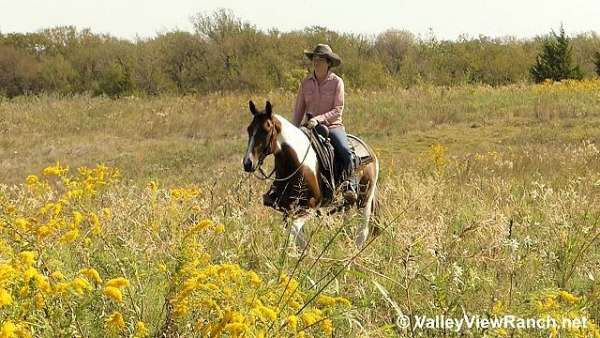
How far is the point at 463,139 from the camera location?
17.0 m

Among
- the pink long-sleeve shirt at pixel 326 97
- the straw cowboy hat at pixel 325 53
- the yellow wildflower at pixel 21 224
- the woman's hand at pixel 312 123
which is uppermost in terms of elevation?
the straw cowboy hat at pixel 325 53

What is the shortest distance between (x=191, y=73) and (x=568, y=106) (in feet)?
80.1

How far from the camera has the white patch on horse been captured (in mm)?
5621

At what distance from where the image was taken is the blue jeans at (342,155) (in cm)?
614

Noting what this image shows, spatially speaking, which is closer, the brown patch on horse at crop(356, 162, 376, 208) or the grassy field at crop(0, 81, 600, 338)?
the grassy field at crop(0, 81, 600, 338)

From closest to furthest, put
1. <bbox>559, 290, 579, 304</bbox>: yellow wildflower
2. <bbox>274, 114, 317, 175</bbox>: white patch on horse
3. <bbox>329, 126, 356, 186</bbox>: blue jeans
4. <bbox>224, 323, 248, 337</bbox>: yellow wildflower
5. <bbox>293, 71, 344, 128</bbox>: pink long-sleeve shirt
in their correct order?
<bbox>224, 323, 248, 337</bbox>: yellow wildflower → <bbox>559, 290, 579, 304</bbox>: yellow wildflower → <bbox>274, 114, 317, 175</bbox>: white patch on horse → <bbox>329, 126, 356, 186</bbox>: blue jeans → <bbox>293, 71, 344, 128</bbox>: pink long-sleeve shirt

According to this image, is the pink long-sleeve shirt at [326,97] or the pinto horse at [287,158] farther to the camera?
the pink long-sleeve shirt at [326,97]

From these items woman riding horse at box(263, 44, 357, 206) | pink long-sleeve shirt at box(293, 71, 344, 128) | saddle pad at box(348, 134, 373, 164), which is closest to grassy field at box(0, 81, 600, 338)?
saddle pad at box(348, 134, 373, 164)

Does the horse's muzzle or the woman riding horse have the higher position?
the woman riding horse

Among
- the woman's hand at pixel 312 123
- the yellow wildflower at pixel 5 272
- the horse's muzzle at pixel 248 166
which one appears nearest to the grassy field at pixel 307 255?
the yellow wildflower at pixel 5 272

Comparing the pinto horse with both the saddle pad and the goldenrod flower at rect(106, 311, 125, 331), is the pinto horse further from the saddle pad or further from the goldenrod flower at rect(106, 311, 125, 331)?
the goldenrod flower at rect(106, 311, 125, 331)

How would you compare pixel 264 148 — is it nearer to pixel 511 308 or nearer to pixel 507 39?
pixel 511 308

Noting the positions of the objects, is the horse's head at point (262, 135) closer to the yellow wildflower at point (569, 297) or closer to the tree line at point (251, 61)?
the yellow wildflower at point (569, 297)

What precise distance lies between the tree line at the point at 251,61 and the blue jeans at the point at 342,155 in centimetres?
2643
